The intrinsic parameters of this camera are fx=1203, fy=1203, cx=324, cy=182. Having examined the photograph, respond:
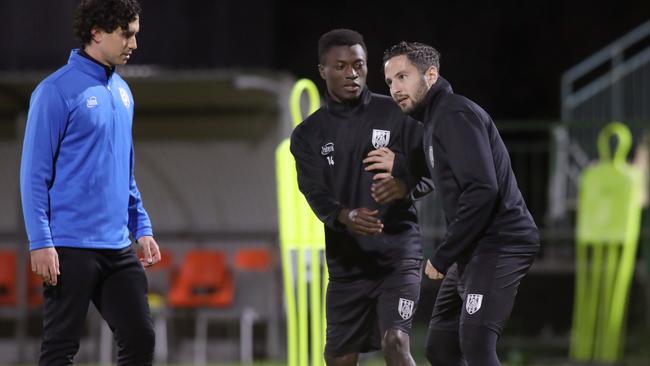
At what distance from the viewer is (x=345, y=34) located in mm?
5859

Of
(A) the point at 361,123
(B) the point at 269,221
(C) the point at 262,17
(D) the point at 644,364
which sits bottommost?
(D) the point at 644,364

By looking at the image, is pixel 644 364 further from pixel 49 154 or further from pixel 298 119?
pixel 49 154

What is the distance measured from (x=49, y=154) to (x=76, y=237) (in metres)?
0.36

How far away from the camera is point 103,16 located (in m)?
5.08

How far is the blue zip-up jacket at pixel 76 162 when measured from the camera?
4.89m

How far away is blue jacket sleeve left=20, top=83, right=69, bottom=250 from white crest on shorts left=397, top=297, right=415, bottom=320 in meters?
1.70

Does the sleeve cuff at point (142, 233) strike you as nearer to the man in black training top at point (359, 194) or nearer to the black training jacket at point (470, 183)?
the man in black training top at point (359, 194)

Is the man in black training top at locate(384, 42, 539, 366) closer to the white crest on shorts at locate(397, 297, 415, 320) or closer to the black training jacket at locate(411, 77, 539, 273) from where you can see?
the black training jacket at locate(411, 77, 539, 273)

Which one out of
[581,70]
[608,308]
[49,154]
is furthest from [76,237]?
[581,70]

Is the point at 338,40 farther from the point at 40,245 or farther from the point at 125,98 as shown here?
the point at 40,245

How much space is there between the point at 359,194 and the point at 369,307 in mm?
558

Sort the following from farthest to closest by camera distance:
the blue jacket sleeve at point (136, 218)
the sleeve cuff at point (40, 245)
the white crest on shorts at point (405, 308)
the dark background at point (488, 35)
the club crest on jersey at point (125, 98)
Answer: the dark background at point (488, 35) < the white crest on shorts at point (405, 308) < the blue jacket sleeve at point (136, 218) < the club crest on jersey at point (125, 98) < the sleeve cuff at point (40, 245)

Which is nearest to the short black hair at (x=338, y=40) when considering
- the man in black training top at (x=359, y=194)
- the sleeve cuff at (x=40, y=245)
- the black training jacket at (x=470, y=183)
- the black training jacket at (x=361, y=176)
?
the man in black training top at (x=359, y=194)

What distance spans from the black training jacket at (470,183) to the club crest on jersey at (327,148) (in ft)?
2.25
